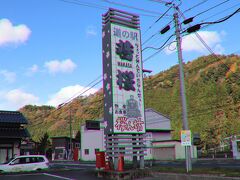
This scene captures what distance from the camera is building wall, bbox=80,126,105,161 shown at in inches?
2337

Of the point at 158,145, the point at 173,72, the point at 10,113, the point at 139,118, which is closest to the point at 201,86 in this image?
the point at 173,72

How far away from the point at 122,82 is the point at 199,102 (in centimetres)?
7379

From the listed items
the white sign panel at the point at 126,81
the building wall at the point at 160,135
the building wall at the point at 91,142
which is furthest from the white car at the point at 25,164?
the building wall at the point at 91,142

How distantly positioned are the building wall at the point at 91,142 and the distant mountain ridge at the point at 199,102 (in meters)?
6.94

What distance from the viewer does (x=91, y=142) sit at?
202 feet

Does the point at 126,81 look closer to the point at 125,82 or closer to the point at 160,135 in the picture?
the point at 125,82

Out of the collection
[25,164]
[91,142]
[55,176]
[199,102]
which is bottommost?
[55,176]

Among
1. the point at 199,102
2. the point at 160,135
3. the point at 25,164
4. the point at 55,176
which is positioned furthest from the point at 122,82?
the point at 199,102

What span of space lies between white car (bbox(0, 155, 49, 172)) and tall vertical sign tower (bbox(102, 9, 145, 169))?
9.24m

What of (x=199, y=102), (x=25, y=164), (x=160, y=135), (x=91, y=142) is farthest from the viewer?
(x=199, y=102)

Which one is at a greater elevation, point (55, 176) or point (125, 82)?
point (125, 82)

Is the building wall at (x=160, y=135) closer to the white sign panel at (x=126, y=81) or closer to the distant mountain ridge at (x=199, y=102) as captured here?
the distant mountain ridge at (x=199, y=102)

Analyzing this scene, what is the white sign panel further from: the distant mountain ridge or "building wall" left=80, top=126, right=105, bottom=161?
"building wall" left=80, top=126, right=105, bottom=161

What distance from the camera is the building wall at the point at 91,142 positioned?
59.3 metres
